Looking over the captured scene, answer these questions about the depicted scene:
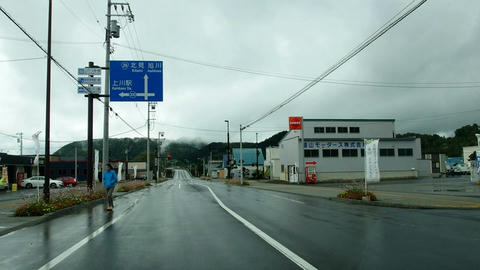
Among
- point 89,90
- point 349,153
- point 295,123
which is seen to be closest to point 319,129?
point 349,153

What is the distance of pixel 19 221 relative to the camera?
12.0 metres

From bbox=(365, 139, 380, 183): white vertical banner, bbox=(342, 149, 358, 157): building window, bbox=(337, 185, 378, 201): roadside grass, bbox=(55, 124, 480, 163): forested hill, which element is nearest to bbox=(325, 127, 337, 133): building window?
bbox=(342, 149, 358, 157): building window

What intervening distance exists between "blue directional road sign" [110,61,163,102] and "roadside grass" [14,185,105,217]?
5.12 metres

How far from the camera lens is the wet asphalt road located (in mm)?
6605

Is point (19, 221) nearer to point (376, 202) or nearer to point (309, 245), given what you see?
point (309, 245)

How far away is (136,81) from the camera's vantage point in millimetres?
20625

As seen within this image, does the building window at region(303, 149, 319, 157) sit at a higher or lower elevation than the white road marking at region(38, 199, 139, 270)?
higher

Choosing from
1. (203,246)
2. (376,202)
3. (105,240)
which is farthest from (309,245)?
(376,202)

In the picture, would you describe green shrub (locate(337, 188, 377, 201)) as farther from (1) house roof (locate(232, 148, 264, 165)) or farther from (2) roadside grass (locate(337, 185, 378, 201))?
(1) house roof (locate(232, 148, 264, 165))

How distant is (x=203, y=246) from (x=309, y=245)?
212 cm

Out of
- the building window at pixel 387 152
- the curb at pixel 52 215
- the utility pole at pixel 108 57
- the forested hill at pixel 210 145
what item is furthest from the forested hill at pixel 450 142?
the curb at pixel 52 215

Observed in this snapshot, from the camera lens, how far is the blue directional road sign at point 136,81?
20.5 metres

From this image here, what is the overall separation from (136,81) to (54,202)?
7621mm

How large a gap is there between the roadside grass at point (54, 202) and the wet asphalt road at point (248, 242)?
146 centimetres
